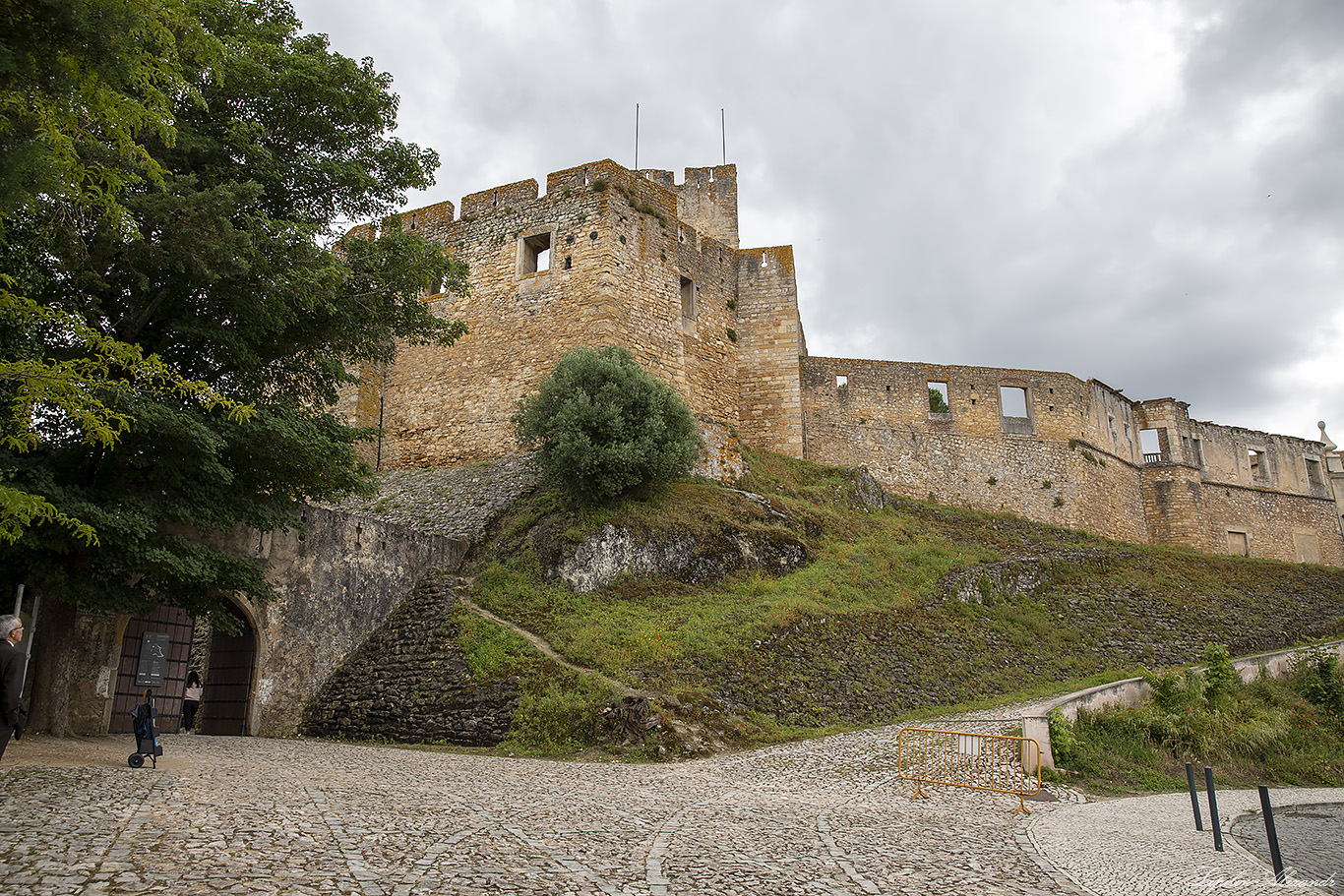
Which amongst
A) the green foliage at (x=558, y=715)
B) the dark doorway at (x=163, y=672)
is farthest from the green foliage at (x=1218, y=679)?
the dark doorway at (x=163, y=672)

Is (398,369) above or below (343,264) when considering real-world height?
above

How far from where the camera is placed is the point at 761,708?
1238 cm

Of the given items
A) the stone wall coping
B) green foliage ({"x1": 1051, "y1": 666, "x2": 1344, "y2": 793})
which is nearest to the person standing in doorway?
the stone wall coping

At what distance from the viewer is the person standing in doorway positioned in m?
14.6

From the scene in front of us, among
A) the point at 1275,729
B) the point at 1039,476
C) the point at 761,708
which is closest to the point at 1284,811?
the point at 1275,729

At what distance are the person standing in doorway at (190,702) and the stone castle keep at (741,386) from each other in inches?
310

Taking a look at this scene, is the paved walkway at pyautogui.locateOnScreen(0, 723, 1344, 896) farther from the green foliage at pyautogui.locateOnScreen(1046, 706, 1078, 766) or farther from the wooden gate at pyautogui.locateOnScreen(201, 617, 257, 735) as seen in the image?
the wooden gate at pyautogui.locateOnScreen(201, 617, 257, 735)

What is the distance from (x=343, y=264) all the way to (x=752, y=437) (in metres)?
14.4

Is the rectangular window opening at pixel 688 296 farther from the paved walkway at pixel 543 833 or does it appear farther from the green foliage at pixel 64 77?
the green foliage at pixel 64 77

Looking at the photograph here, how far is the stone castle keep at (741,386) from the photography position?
21.1m

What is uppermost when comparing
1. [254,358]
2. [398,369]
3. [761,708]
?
[398,369]

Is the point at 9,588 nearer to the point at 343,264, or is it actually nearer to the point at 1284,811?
the point at 343,264

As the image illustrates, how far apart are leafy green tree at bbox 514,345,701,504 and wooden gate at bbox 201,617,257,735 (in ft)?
19.7

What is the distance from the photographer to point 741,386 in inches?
949
